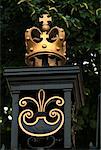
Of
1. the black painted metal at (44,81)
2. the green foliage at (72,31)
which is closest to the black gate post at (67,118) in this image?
the black painted metal at (44,81)

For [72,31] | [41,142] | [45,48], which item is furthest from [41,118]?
[72,31]

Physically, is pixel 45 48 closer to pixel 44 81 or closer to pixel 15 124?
pixel 44 81

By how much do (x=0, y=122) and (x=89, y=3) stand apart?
5.35ft

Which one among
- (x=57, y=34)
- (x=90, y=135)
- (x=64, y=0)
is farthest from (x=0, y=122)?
(x=57, y=34)

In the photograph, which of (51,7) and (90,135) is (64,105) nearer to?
(51,7)

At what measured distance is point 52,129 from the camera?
209 cm

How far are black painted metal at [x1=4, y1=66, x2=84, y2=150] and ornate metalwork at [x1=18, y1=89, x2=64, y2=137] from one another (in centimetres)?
3

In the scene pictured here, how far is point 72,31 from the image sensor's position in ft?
17.4

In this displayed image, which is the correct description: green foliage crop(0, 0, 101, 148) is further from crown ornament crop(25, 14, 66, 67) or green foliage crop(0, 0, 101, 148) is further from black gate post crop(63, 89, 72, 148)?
black gate post crop(63, 89, 72, 148)

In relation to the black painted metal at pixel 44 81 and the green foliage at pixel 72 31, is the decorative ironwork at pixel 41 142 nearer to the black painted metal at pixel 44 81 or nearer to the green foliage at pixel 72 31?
the black painted metal at pixel 44 81

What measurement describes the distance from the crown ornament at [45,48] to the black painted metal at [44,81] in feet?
0.43

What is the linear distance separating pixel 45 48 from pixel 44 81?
173 millimetres

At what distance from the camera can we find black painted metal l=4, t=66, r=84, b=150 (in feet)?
6.89

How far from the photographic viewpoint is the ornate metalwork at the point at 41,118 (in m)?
2.09
